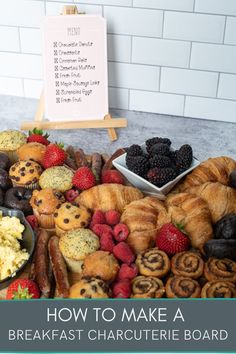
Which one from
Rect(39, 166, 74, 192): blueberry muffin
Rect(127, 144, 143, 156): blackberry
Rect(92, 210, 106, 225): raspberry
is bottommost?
Rect(92, 210, 106, 225): raspberry

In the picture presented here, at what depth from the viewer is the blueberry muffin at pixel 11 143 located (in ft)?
5.97

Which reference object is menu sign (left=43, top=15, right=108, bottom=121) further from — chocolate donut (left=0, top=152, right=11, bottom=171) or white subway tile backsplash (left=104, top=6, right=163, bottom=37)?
chocolate donut (left=0, top=152, right=11, bottom=171)

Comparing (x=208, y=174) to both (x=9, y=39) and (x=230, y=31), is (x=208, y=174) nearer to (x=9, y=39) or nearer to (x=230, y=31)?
(x=230, y=31)

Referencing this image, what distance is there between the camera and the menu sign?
2.82 m

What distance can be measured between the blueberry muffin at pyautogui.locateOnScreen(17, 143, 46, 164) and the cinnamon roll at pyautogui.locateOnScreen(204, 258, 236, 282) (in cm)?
69

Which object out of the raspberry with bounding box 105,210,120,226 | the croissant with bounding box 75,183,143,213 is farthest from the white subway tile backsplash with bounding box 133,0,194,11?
the raspberry with bounding box 105,210,120,226

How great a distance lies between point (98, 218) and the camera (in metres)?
1.48

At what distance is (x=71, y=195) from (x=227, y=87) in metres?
1.75

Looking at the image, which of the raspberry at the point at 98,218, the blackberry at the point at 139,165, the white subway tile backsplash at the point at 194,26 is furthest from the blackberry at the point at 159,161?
the white subway tile backsplash at the point at 194,26

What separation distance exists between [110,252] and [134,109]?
1996 mm

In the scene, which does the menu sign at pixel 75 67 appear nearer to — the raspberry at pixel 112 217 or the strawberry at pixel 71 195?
the strawberry at pixel 71 195

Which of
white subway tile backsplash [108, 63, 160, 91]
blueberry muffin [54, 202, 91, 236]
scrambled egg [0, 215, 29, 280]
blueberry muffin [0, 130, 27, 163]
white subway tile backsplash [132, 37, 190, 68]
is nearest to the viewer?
scrambled egg [0, 215, 29, 280]

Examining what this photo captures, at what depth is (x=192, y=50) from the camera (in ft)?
9.89

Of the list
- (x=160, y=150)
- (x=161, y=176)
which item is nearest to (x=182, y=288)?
(x=161, y=176)
